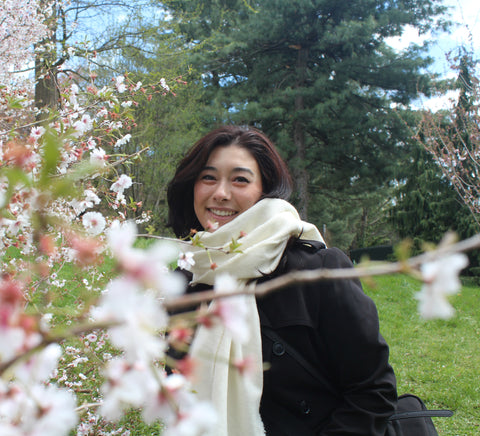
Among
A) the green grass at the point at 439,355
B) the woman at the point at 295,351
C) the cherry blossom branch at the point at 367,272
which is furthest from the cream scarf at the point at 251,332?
the green grass at the point at 439,355

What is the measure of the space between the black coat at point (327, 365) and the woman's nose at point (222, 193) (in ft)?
1.53

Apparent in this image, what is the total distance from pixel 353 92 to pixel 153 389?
43.0ft

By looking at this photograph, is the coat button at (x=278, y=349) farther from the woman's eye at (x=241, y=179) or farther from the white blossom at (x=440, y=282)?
the white blossom at (x=440, y=282)

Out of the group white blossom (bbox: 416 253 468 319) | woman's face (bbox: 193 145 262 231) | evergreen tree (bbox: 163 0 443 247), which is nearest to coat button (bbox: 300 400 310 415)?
woman's face (bbox: 193 145 262 231)

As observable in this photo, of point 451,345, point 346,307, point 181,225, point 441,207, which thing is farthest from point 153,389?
point 441,207

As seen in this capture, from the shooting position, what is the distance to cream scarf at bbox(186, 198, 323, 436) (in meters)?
1.47

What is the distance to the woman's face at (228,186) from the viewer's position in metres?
1.83

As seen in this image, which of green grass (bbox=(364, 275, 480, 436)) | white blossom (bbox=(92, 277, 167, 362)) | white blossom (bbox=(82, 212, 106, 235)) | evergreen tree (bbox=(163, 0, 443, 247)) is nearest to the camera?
white blossom (bbox=(92, 277, 167, 362))

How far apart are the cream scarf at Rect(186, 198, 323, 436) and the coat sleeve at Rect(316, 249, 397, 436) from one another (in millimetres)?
238

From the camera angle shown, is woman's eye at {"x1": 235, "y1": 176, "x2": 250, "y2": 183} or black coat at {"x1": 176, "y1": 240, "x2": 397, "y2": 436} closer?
black coat at {"x1": 176, "y1": 240, "x2": 397, "y2": 436}

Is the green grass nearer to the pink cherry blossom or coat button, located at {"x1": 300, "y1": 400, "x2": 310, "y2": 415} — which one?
coat button, located at {"x1": 300, "y1": 400, "x2": 310, "y2": 415}

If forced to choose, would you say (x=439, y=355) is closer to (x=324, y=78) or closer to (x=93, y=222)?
(x=93, y=222)

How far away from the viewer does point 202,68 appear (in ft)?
40.4

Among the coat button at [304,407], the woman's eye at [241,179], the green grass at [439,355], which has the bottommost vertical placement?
the green grass at [439,355]
